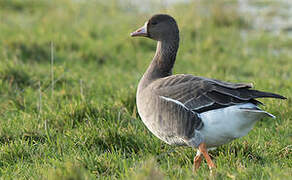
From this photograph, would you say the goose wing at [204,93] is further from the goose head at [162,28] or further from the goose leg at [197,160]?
the goose head at [162,28]

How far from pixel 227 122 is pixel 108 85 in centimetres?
309

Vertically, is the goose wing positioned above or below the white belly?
above

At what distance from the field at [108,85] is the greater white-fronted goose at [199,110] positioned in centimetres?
23

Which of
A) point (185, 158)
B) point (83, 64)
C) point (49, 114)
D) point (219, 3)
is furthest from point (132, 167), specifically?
point (219, 3)

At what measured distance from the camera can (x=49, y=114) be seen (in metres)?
5.41

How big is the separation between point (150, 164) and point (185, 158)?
137cm

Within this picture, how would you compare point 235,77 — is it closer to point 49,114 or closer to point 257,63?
point 257,63

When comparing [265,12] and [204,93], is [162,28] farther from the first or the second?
[265,12]

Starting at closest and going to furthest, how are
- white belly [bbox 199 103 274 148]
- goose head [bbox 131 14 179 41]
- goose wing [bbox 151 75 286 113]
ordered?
white belly [bbox 199 103 274 148]
goose wing [bbox 151 75 286 113]
goose head [bbox 131 14 179 41]

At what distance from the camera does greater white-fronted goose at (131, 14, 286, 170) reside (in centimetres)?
397

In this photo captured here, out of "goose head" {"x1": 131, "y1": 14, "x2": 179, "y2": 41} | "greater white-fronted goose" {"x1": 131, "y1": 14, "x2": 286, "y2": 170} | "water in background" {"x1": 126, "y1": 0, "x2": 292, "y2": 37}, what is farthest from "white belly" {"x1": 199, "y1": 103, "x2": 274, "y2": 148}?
"water in background" {"x1": 126, "y1": 0, "x2": 292, "y2": 37}

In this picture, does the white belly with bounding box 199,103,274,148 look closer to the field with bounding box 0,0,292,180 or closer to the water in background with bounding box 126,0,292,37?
the field with bounding box 0,0,292,180

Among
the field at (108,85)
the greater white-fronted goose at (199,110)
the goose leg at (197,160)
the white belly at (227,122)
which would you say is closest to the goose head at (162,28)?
the greater white-fronted goose at (199,110)

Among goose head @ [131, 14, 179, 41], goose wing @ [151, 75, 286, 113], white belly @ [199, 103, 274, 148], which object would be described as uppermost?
goose head @ [131, 14, 179, 41]
